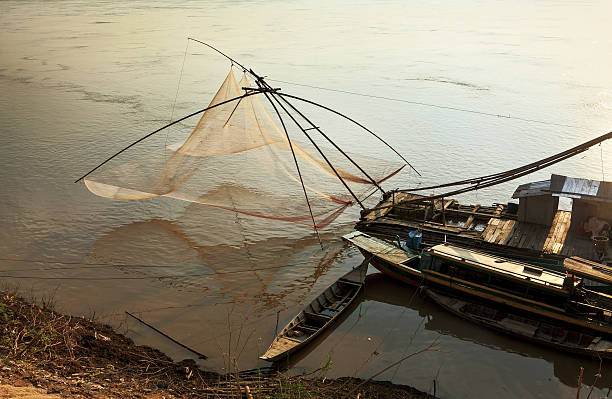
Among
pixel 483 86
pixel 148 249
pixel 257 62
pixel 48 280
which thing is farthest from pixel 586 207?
pixel 257 62

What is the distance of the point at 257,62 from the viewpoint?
1123 inches

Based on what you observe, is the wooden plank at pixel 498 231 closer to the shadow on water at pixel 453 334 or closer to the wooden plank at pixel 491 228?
the wooden plank at pixel 491 228

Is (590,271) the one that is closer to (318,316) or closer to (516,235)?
(516,235)

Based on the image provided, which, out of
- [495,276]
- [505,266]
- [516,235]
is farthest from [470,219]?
[495,276]

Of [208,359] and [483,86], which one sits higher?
[483,86]

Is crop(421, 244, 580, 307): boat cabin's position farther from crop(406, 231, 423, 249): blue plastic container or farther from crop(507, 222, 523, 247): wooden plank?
crop(507, 222, 523, 247): wooden plank

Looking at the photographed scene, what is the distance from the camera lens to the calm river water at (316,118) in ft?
30.6

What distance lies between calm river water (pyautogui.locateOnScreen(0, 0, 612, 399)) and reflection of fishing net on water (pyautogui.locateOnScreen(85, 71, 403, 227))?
1019mm

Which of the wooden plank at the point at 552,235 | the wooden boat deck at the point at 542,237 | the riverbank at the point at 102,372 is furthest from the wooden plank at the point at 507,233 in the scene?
the riverbank at the point at 102,372

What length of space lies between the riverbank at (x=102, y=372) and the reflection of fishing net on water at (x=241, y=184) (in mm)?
3591

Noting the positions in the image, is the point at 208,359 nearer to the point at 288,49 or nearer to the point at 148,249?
the point at 148,249

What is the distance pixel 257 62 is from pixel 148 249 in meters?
18.2

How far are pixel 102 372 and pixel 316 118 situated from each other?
1566cm

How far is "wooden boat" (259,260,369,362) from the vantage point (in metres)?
8.52
